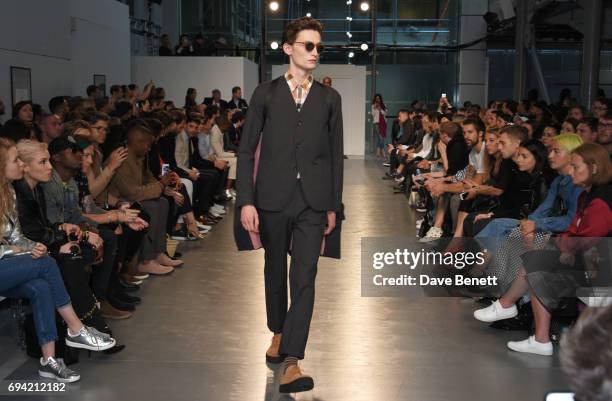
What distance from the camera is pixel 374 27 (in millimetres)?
21734

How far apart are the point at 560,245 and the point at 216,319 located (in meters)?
2.00

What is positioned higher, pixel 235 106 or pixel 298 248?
pixel 235 106

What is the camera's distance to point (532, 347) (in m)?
4.32

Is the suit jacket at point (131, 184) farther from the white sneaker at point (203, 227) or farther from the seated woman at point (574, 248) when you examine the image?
the seated woman at point (574, 248)

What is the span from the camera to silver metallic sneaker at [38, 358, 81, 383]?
3.85m

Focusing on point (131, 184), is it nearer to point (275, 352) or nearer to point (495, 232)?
point (275, 352)

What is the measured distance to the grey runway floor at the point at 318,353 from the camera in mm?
3758

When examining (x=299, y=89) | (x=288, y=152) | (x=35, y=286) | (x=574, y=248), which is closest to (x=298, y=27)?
(x=299, y=89)

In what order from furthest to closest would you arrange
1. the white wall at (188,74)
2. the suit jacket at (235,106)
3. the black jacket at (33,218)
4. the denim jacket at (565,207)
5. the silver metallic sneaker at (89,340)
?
1. the white wall at (188,74)
2. the suit jacket at (235,106)
3. the denim jacket at (565,207)
4. the black jacket at (33,218)
5. the silver metallic sneaker at (89,340)

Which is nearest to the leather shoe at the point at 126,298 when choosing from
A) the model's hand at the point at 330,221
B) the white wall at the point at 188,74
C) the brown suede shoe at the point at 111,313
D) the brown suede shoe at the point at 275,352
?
the brown suede shoe at the point at 111,313

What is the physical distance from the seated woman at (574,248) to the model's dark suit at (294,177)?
1.29 meters

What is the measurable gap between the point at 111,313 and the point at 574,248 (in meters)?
2.64

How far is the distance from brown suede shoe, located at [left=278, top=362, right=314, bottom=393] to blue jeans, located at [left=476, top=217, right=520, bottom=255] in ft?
6.63

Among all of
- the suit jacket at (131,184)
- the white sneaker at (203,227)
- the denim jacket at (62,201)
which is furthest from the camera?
the white sneaker at (203,227)
